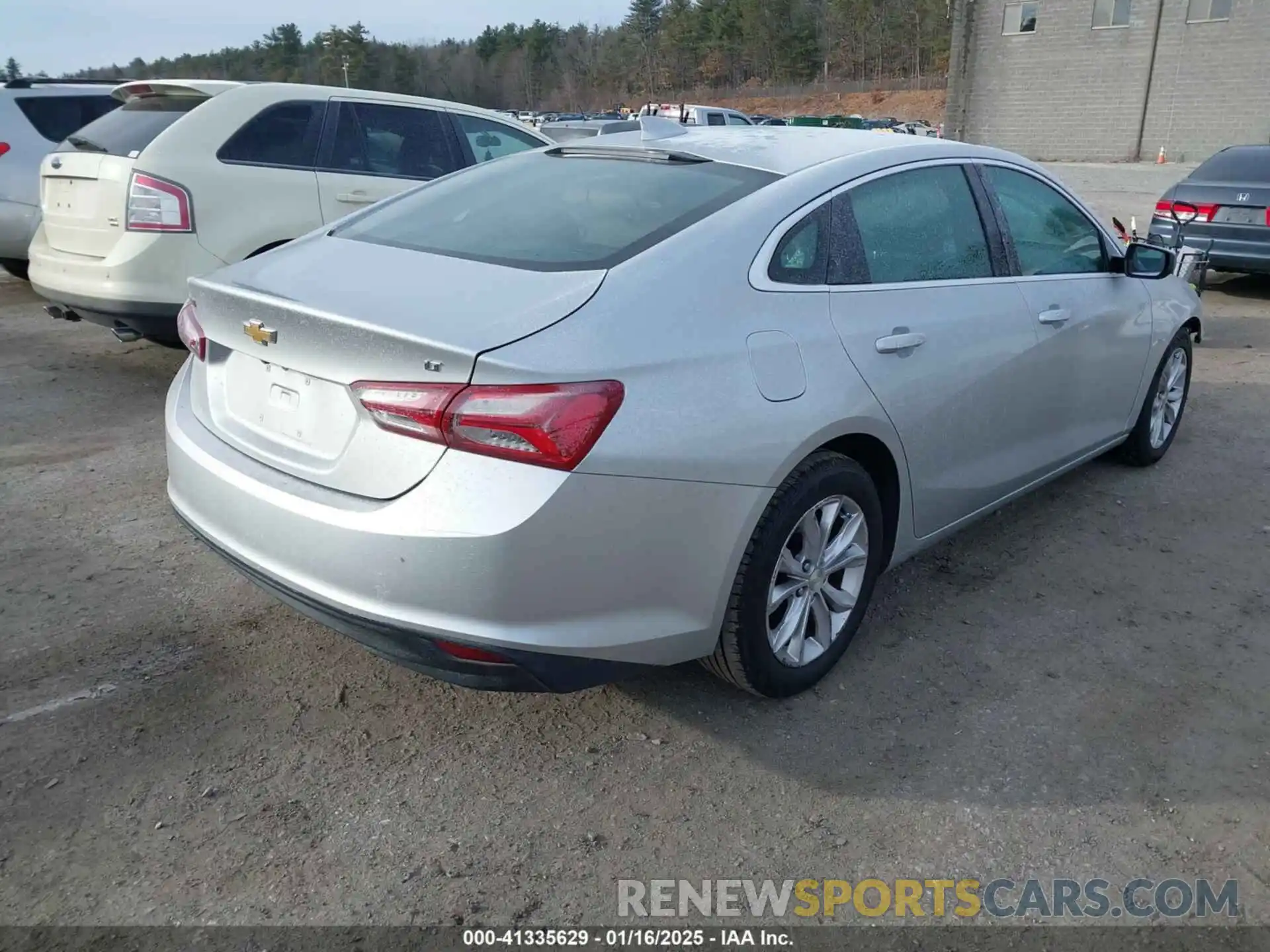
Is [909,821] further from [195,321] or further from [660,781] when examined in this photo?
[195,321]

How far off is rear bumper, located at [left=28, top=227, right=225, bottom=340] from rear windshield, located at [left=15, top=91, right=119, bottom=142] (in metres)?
3.84

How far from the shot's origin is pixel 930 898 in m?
2.35

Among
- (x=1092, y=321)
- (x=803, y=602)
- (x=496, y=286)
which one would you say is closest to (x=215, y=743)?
(x=496, y=286)

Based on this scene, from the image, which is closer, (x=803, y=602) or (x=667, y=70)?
(x=803, y=602)

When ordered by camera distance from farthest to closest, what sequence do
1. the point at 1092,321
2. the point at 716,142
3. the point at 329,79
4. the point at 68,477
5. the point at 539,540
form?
1. the point at 329,79
2. the point at 68,477
3. the point at 1092,321
4. the point at 716,142
5. the point at 539,540

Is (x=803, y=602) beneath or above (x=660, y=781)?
above

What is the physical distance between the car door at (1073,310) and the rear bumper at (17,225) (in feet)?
24.8

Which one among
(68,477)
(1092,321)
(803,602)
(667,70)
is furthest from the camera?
(667,70)

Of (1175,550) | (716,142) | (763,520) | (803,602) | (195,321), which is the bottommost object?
(1175,550)

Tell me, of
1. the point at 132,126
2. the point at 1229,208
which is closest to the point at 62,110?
the point at 132,126

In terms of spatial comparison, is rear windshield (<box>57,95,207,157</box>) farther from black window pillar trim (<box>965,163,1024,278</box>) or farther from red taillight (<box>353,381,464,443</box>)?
black window pillar trim (<box>965,163,1024,278</box>)

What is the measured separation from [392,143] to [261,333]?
14.3 feet

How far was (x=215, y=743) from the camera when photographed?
2773 millimetres

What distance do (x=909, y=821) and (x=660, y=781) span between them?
64 centimetres
